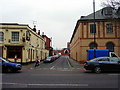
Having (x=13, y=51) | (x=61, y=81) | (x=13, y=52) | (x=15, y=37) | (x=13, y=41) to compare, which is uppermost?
(x=15, y=37)

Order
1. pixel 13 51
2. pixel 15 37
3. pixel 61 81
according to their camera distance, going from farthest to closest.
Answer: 1. pixel 15 37
2. pixel 13 51
3. pixel 61 81

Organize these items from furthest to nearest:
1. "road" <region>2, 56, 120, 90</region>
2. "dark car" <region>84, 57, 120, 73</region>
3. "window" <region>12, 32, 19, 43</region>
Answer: "window" <region>12, 32, 19, 43</region> < "dark car" <region>84, 57, 120, 73</region> < "road" <region>2, 56, 120, 90</region>

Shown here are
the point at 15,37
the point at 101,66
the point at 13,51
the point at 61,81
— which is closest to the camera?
the point at 61,81

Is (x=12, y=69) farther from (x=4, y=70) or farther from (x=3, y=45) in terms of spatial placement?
(x=3, y=45)

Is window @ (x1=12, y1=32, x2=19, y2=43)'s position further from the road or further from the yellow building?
the road

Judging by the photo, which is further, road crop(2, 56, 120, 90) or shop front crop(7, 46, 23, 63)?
shop front crop(7, 46, 23, 63)

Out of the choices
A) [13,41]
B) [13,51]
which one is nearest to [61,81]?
[13,51]

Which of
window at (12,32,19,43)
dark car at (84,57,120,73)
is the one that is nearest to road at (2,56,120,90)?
dark car at (84,57,120,73)

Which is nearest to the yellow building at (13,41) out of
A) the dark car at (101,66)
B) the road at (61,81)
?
the road at (61,81)

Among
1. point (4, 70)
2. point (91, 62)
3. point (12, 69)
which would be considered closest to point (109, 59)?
point (91, 62)

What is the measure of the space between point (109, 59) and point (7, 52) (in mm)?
17713

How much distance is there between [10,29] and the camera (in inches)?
930

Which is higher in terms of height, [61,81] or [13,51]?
[13,51]

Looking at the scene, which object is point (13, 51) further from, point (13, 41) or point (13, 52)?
point (13, 41)
